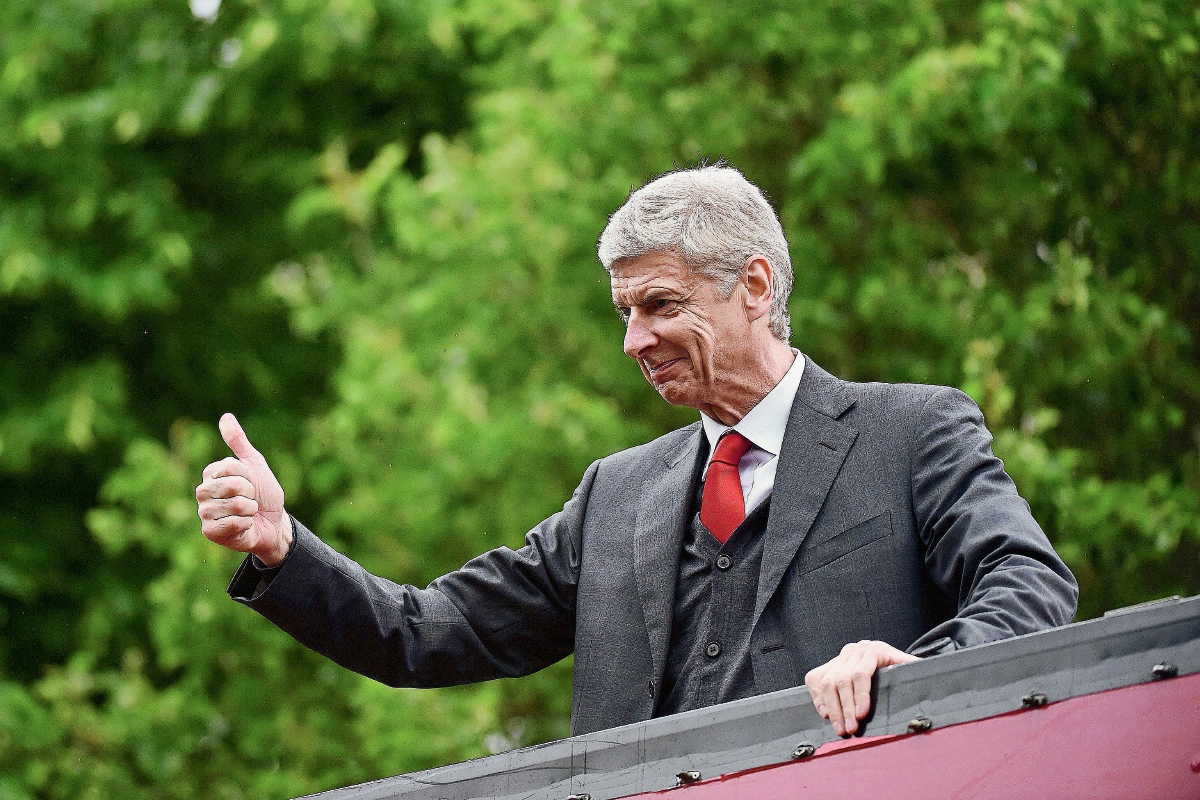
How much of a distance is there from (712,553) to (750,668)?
0.72ft

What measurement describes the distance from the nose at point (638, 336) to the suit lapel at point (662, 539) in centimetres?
20

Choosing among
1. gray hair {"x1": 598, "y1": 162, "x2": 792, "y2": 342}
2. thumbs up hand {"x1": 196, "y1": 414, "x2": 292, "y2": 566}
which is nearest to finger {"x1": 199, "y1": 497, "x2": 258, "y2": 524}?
thumbs up hand {"x1": 196, "y1": 414, "x2": 292, "y2": 566}

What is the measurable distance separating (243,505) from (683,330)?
2.57ft

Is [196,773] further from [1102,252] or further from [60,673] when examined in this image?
[1102,252]

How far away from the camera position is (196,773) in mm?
6961

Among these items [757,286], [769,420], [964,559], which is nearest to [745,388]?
[769,420]

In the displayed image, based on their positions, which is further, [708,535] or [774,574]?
[708,535]

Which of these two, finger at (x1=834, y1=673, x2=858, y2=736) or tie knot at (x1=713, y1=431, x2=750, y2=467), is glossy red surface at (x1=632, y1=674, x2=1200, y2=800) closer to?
finger at (x1=834, y1=673, x2=858, y2=736)

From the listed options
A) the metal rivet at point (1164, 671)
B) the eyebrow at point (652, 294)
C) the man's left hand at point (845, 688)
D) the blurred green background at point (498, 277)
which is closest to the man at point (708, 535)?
the eyebrow at point (652, 294)

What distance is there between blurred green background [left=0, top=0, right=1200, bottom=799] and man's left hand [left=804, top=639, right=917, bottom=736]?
319 centimetres

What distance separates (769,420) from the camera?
276 centimetres

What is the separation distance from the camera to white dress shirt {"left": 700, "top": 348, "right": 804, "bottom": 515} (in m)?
2.68

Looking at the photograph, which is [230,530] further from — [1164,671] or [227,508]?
[1164,671]

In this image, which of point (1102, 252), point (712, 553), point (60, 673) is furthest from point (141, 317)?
point (712, 553)
